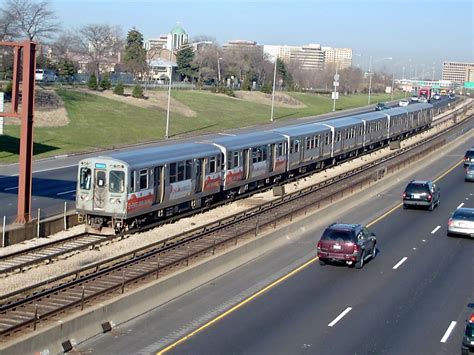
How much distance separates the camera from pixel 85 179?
94.1 feet

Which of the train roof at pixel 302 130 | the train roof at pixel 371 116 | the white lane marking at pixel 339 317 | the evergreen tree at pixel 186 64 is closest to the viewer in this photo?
the white lane marking at pixel 339 317

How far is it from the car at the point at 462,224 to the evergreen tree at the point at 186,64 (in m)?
113

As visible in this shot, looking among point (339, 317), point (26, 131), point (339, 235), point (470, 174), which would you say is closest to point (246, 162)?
A: point (26, 131)

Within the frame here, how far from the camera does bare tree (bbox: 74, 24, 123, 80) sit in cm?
12474

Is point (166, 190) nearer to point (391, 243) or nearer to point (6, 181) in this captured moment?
point (391, 243)

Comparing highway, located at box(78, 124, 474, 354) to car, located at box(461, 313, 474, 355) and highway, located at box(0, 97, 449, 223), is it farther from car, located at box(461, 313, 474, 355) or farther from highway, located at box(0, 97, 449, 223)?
highway, located at box(0, 97, 449, 223)

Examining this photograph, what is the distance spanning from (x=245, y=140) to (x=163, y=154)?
28.2 feet

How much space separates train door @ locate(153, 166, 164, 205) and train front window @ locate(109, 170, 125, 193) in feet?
6.26

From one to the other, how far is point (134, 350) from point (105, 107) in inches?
2496

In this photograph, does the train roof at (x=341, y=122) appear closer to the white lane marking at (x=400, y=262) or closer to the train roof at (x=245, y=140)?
the train roof at (x=245, y=140)

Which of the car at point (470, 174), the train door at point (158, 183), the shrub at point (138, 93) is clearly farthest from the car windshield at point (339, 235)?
the shrub at point (138, 93)

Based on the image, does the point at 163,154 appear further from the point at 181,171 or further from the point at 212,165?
the point at 212,165

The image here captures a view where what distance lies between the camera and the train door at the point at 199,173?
108ft

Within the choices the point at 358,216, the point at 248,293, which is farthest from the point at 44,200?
the point at 248,293
